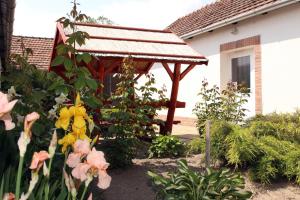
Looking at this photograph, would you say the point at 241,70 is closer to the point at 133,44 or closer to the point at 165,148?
the point at 133,44

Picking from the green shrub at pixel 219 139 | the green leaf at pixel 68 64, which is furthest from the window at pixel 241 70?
the green leaf at pixel 68 64

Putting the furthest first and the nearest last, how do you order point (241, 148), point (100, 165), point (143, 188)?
point (241, 148)
point (143, 188)
point (100, 165)

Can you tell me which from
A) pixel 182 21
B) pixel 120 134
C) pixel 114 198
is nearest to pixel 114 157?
pixel 120 134

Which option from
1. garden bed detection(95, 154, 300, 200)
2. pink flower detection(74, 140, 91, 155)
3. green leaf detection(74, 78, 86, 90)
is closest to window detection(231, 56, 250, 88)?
garden bed detection(95, 154, 300, 200)

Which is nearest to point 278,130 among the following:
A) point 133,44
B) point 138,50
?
point 138,50

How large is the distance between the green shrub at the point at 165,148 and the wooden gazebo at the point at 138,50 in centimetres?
166

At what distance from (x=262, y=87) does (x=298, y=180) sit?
640 cm

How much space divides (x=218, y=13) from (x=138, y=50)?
6.06 metres

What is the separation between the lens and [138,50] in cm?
923

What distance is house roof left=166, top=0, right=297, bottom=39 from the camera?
11242 mm

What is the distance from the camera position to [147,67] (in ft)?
40.1

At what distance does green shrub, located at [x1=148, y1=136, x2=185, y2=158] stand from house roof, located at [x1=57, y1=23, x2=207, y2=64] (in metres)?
2.03

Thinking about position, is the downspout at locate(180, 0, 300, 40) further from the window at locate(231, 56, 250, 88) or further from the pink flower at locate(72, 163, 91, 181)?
the pink flower at locate(72, 163, 91, 181)

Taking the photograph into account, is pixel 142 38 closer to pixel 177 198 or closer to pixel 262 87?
pixel 262 87
